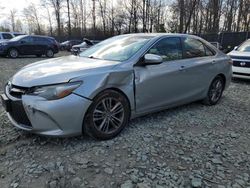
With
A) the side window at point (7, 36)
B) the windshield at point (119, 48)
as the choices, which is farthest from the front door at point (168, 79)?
the side window at point (7, 36)

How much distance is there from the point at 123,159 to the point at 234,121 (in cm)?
242

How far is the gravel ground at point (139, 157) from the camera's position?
2680mm

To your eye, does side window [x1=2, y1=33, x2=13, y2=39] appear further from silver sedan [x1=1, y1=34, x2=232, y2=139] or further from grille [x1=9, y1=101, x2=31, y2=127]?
grille [x1=9, y1=101, x2=31, y2=127]

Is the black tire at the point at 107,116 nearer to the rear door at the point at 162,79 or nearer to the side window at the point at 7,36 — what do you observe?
the rear door at the point at 162,79

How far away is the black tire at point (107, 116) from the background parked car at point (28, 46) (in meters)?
14.1

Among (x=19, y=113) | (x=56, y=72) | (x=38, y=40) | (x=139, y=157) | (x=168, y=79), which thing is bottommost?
(x=139, y=157)

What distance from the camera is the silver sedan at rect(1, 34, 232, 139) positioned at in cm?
303

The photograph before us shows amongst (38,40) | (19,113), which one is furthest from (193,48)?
(38,40)

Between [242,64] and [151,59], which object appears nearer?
[151,59]

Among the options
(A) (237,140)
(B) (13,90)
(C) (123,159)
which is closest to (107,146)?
(C) (123,159)

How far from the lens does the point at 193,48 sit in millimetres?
4816

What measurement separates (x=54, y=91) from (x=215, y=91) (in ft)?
11.9

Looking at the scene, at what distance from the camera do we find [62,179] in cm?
266

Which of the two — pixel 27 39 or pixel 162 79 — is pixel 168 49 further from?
pixel 27 39
